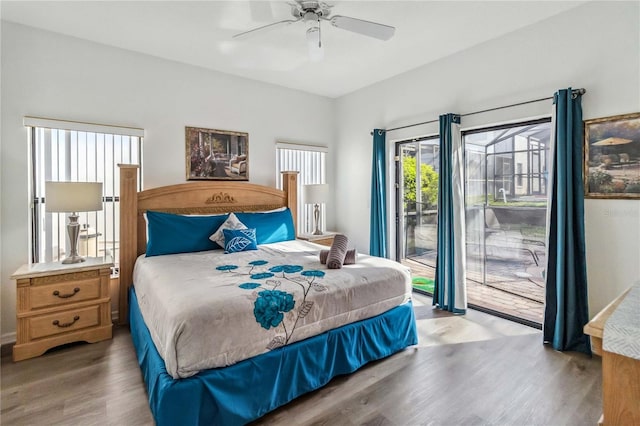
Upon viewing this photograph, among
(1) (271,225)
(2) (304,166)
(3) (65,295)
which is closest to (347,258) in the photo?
(1) (271,225)

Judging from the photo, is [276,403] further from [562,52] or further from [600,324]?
[562,52]

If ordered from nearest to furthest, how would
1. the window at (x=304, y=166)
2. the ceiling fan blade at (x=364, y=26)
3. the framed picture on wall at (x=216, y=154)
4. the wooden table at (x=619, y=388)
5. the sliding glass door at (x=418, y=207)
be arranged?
the wooden table at (x=619, y=388)
the ceiling fan blade at (x=364, y=26)
the framed picture on wall at (x=216, y=154)
the sliding glass door at (x=418, y=207)
the window at (x=304, y=166)

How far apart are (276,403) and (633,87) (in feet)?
11.0

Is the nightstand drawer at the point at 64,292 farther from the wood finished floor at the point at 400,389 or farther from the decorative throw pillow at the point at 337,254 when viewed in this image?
the decorative throw pillow at the point at 337,254

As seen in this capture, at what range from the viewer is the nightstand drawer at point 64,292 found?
2.58 meters

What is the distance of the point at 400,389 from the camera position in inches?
84.1

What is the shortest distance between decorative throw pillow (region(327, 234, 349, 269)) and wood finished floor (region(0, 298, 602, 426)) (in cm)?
80

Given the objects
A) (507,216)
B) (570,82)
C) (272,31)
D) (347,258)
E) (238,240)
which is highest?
(272,31)

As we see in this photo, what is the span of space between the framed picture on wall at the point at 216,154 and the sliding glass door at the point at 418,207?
2.09 m

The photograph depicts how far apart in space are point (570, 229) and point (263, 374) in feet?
8.45

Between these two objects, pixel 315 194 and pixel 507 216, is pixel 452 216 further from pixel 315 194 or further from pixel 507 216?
pixel 315 194

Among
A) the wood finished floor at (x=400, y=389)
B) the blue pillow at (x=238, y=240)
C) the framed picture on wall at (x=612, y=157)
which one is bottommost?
the wood finished floor at (x=400, y=389)

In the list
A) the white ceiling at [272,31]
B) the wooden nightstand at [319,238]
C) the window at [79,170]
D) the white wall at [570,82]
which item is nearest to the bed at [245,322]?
the window at [79,170]

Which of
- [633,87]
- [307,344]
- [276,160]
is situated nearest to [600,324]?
[307,344]
